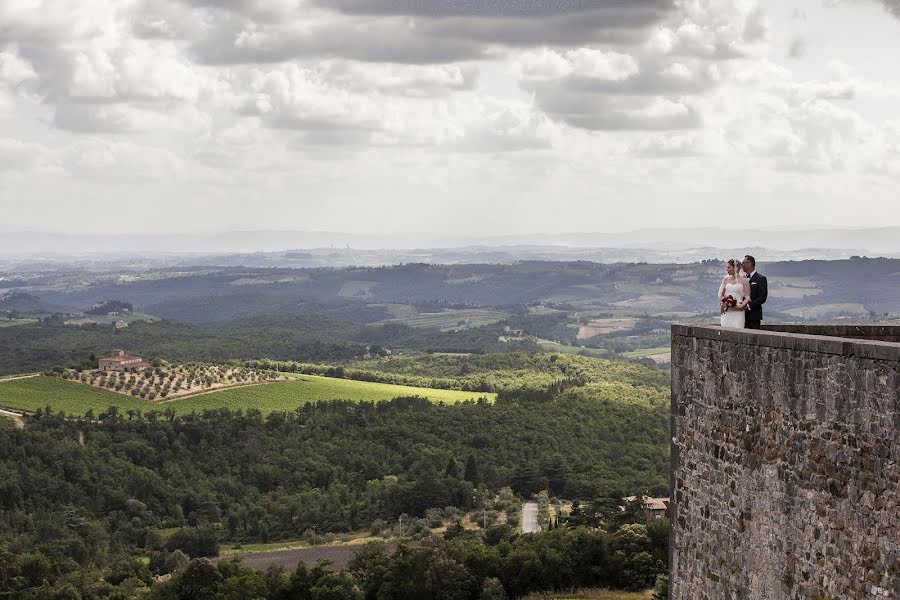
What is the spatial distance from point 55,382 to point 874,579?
13498 centimetres

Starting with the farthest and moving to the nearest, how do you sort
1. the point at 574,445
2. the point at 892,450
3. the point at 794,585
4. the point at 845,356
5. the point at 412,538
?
the point at 574,445, the point at 412,538, the point at 794,585, the point at 845,356, the point at 892,450

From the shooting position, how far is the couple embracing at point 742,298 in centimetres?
1311

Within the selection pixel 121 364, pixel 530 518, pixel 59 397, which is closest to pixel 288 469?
pixel 59 397

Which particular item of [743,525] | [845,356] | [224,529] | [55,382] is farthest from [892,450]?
[55,382]

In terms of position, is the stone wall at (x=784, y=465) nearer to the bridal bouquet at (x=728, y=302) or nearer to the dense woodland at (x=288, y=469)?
the bridal bouquet at (x=728, y=302)

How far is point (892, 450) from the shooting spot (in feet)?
29.2

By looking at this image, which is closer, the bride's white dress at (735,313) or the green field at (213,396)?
the bride's white dress at (735,313)

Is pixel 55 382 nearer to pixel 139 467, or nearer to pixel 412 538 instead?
pixel 139 467

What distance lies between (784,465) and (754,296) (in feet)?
10.9

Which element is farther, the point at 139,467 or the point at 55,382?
the point at 55,382

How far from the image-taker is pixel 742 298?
13.1 metres

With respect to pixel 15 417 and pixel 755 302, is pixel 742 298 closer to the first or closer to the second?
pixel 755 302

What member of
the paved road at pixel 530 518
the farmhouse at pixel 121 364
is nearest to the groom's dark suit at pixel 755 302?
the paved road at pixel 530 518

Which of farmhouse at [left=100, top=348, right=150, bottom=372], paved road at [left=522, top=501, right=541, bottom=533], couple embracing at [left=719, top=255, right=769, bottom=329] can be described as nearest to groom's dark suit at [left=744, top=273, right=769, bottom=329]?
couple embracing at [left=719, top=255, right=769, bottom=329]
